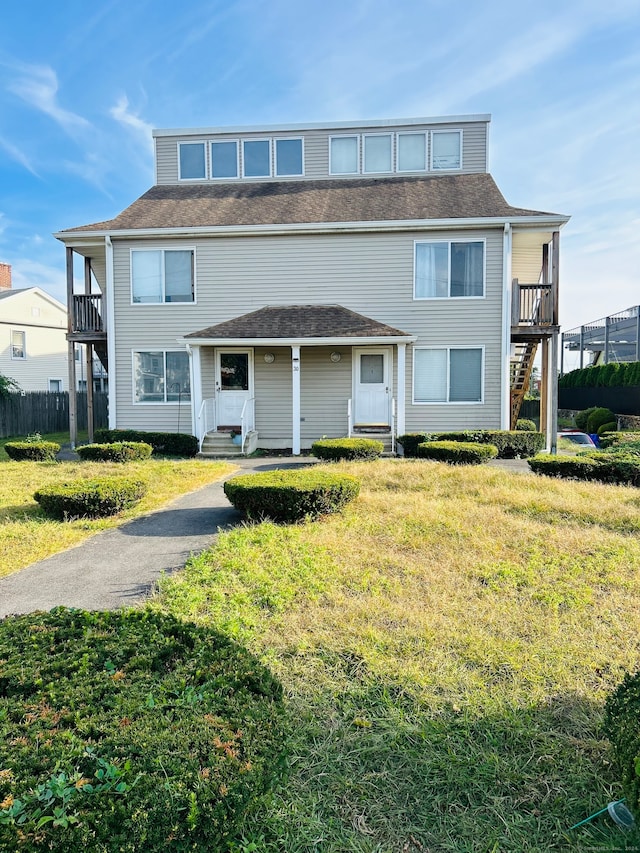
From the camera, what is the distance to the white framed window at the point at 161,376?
1505cm

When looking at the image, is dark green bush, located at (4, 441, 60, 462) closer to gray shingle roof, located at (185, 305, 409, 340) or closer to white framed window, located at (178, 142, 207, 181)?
gray shingle roof, located at (185, 305, 409, 340)

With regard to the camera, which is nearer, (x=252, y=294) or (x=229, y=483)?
(x=229, y=483)

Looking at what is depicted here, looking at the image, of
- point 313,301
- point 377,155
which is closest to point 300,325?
point 313,301

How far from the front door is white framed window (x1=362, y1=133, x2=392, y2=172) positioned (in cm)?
729

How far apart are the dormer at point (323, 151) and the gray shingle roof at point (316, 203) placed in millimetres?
354

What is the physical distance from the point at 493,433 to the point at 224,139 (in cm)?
1243

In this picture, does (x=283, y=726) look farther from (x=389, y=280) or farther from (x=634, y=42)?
(x=389, y=280)

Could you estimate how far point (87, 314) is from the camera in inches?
603

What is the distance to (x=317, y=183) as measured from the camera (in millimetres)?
16562

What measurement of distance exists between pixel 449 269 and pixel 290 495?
10126mm

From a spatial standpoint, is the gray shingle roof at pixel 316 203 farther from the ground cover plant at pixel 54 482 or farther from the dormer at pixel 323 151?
the ground cover plant at pixel 54 482

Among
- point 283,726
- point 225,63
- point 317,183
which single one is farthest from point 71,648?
point 317,183

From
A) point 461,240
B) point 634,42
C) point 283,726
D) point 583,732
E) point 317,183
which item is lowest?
point 583,732

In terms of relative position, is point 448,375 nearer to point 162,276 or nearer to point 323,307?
point 323,307
